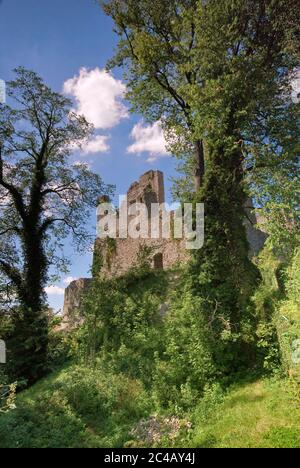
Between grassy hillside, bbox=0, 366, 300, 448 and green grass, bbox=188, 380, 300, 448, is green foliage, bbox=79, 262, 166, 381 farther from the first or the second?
green grass, bbox=188, 380, 300, 448

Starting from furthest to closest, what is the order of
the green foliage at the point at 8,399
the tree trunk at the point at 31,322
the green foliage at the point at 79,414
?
the tree trunk at the point at 31,322, the green foliage at the point at 79,414, the green foliage at the point at 8,399

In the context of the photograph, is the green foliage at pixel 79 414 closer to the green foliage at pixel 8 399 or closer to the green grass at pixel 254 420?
the green foliage at pixel 8 399

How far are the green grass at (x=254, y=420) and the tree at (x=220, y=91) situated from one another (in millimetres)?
1357

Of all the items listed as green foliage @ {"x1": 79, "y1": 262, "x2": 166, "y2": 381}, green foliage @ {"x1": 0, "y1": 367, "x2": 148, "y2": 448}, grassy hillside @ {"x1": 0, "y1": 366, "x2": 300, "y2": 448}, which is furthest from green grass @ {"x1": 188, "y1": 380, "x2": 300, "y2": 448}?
green foliage @ {"x1": 79, "y1": 262, "x2": 166, "y2": 381}

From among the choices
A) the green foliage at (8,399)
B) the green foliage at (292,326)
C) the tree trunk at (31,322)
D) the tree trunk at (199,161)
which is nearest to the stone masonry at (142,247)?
the tree trunk at (31,322)

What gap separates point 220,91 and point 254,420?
10181 mm

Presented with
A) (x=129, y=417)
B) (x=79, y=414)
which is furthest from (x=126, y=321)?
(x=129, y=417)

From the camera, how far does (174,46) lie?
15930 mm

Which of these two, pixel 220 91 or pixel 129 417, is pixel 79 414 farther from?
pixel 220 91

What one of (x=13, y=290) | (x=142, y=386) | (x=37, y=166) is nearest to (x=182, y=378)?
(x=142, y=386)

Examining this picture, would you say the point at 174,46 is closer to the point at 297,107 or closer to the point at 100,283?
the point at 297,107

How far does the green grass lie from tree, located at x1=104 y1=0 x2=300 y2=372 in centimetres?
136

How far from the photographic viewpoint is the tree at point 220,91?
38.8 feet

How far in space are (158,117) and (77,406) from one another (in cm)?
1187
